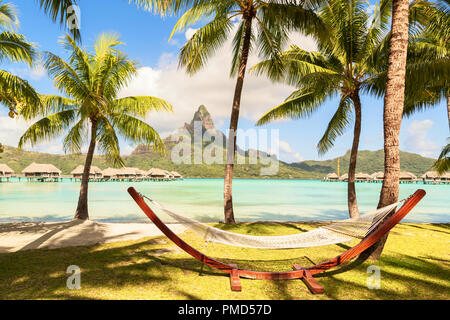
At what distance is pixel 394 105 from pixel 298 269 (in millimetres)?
2231

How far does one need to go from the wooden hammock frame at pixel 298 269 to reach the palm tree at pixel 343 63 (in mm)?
3234

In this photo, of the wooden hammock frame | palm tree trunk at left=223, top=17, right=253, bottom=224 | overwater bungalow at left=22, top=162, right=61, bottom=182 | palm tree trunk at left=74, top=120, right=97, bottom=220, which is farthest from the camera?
overwater bungalow at left=22, top=162, right=61, bottom=182

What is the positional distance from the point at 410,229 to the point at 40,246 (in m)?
6.75

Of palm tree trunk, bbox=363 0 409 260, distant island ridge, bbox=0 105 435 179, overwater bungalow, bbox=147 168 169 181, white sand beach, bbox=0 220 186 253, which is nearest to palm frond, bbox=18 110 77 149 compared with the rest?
white sand beach, bbox=0 220 186 253

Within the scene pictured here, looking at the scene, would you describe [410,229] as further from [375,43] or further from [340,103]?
[375,43]

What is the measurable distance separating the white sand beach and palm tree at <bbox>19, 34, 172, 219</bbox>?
851 millimetres

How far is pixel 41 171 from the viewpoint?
104 feet

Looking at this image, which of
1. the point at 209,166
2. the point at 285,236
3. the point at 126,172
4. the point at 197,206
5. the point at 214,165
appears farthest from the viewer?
the point at 214,165

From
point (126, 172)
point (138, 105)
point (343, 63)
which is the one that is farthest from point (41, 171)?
point (343, 63)

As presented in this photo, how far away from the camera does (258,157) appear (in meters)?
71.7

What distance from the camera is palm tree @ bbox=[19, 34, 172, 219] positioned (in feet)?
17.4

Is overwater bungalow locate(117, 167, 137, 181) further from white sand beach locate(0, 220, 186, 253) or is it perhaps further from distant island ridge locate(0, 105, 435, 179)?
white sand beach locate(0, 220, 186, 253)

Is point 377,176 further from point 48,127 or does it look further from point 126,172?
point 48,127
